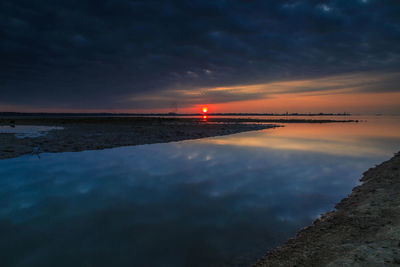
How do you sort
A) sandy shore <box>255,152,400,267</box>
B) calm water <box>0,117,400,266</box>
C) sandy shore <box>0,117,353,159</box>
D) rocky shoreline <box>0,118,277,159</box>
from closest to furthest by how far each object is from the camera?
sandy shore <box>255,152,400,267</box> → calm water <box>0,117,400,266</box> → rocky shoreline <box>0,118,277,159</box> → sandy shore <box>0,117,353,159</box>

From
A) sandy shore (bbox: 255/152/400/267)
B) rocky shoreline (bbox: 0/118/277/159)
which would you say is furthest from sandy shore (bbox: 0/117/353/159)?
sandy shore (bbox: 255/152/400/267)

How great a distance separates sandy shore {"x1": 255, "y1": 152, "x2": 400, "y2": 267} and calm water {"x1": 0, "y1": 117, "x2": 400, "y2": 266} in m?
0.51

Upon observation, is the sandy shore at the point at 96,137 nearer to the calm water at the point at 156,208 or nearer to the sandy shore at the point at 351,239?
the calm water at the point at 156,208

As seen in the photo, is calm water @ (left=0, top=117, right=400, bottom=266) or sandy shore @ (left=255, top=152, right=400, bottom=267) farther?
calm water @ (left=0, top=117, right=400, bottom=266)

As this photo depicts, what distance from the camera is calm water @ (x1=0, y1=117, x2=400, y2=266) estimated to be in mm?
4922

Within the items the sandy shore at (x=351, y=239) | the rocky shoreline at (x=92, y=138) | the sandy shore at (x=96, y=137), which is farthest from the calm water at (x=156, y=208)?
the sandy shore at (x=96, y=137)

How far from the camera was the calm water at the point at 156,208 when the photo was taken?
4.92m

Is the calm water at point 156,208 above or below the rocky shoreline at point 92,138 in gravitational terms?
below

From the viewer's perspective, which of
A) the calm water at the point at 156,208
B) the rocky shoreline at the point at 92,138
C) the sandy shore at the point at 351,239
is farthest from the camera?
the rocky shoreline at the point at 92,138

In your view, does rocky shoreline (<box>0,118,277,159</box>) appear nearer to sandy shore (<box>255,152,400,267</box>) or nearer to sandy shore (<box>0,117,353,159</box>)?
sandy shore (<box>0,117,353,159</box>)

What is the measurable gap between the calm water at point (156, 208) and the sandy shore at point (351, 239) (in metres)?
0.51

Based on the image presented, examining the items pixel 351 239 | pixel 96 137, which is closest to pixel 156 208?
pixel 351 239

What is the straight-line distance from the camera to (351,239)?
4.72 metres

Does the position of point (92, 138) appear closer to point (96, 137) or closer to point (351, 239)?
point (96, 137)
